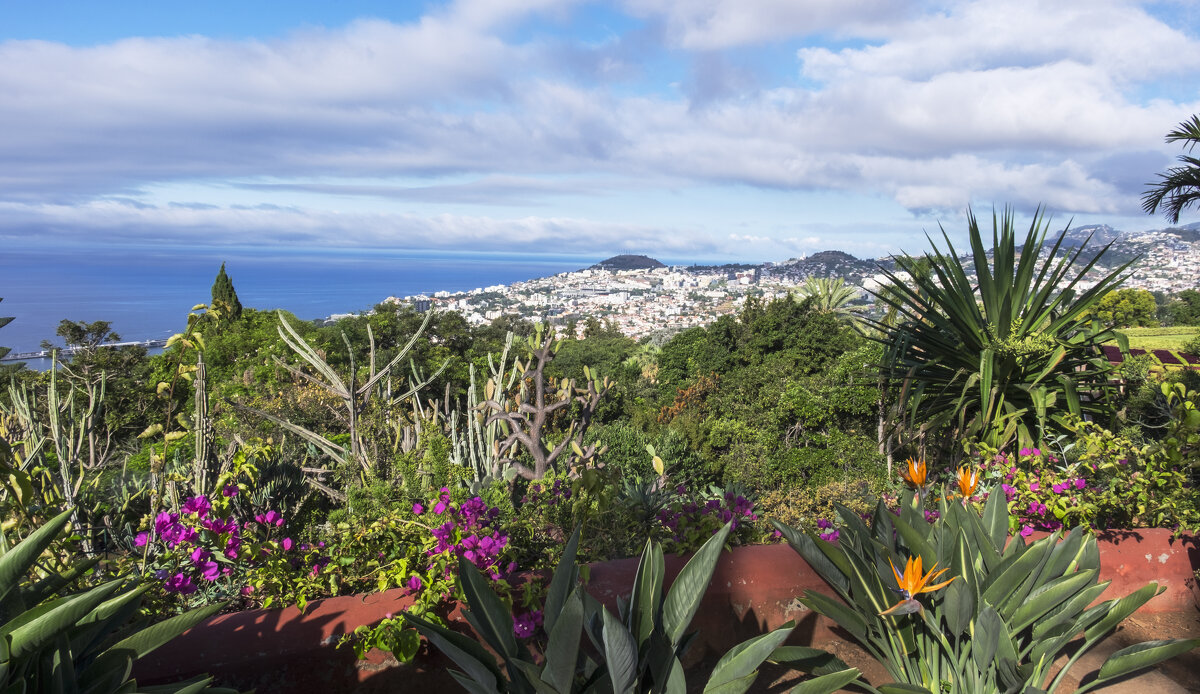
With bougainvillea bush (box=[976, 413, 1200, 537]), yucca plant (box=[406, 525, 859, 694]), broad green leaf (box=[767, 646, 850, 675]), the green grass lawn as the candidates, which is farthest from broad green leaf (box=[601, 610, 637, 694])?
the green grass lawn

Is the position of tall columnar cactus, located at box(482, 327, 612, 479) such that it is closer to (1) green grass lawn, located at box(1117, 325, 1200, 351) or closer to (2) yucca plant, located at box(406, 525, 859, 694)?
(2) yucca plant, located at box(406, 525, 859, 694)

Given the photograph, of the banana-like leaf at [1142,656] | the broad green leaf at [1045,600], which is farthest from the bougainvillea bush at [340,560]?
the banana-like leaf at [1142,656]

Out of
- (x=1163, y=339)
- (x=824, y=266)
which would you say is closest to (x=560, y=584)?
(x=1163, y=339)

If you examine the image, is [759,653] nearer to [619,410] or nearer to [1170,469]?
[1170,469]

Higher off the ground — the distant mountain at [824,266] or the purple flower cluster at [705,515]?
the distant mountain at [824,266]

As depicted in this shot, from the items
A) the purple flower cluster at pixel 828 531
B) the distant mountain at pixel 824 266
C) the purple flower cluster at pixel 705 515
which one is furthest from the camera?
the distant mountain at pixel 824 266

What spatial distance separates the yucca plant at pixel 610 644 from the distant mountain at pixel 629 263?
110 metres

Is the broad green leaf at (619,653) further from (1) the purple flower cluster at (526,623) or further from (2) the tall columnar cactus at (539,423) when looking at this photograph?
(2) the tall columnar cactus at (539,423)

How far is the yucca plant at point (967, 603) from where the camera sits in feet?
5.34

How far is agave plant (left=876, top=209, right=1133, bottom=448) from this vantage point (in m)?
4.00

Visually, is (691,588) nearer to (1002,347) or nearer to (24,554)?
(24,554)

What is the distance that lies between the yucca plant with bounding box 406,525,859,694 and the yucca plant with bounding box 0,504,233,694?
20.2 inches

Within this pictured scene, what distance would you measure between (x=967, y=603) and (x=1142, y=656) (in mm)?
A: 481

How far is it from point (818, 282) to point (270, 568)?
2561cm
